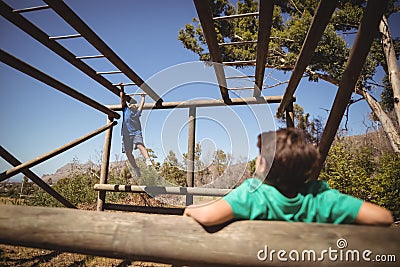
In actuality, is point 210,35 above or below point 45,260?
above

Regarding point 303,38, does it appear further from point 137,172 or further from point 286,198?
point 286,198

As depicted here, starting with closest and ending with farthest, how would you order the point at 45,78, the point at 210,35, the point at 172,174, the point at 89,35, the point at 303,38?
the point at 210,35
the point at 89,35
the point at 45,78
the point at 172,174
the point at 303,38

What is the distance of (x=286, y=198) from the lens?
121cm

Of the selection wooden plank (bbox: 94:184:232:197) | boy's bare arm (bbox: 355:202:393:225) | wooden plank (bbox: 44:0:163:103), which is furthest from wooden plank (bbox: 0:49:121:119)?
boy's bare arm (bbox: 355:202:393:225)

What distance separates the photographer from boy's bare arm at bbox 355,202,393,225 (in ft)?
3.46

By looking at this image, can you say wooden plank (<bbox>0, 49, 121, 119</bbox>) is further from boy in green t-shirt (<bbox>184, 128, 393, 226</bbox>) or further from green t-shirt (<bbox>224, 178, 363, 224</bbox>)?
green t-shirt (<bbox>224, 178, 363, 224</bbox>)

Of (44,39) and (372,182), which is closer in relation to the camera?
(44,39)

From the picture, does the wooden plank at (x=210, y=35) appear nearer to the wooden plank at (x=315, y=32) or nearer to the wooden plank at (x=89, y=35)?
the wooden plank at (x=315, y=32)

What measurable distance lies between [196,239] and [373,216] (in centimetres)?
77

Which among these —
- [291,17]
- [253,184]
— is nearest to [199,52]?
[291,17]

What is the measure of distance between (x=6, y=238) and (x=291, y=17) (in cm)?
1062

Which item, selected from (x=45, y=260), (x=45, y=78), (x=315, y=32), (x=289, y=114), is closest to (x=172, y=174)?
(x=45, y=260)

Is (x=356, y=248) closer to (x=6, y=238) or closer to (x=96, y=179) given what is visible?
(x=6, y=238)

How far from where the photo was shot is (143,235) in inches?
41.9
